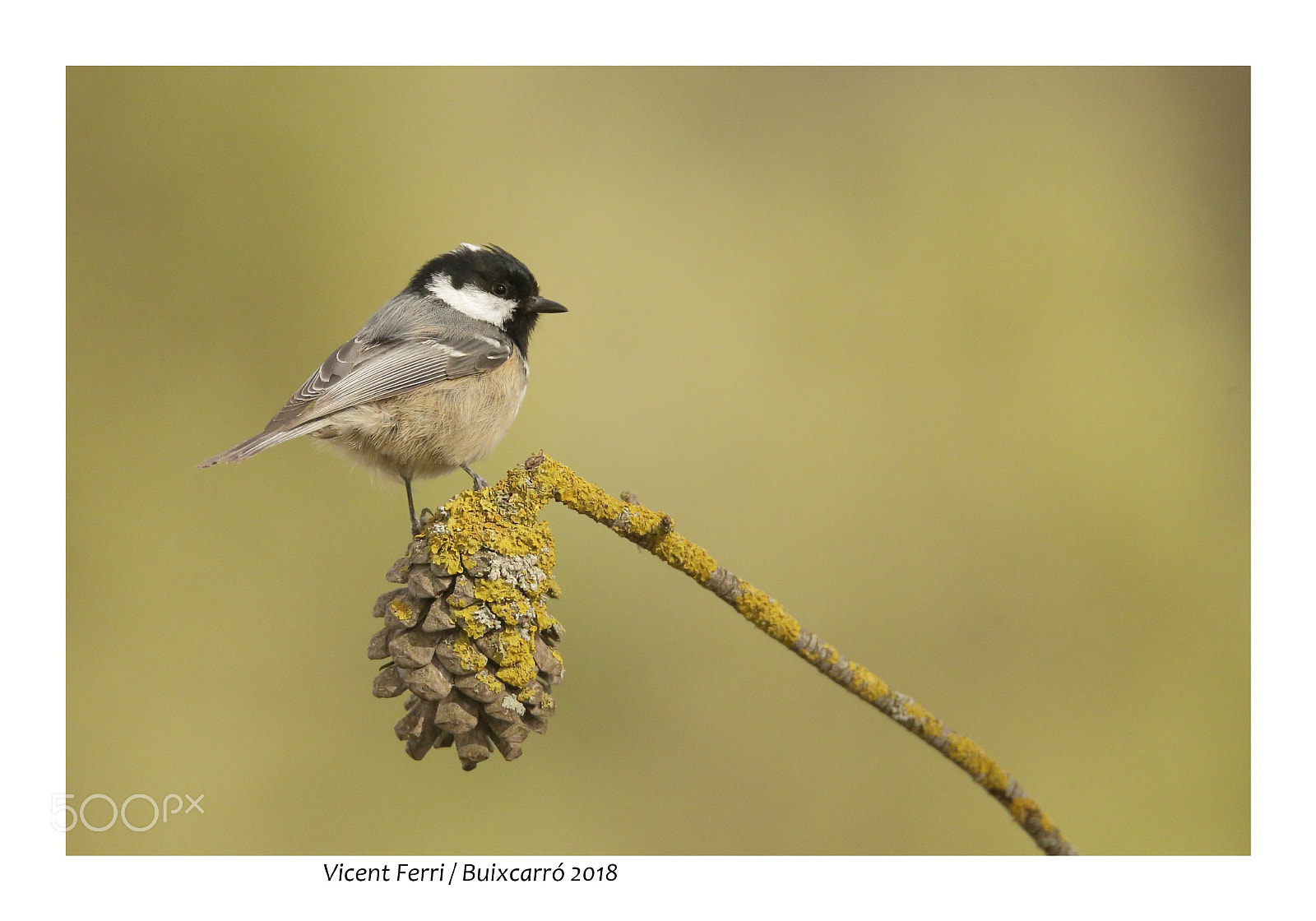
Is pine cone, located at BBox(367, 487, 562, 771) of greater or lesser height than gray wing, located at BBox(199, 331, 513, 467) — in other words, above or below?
below

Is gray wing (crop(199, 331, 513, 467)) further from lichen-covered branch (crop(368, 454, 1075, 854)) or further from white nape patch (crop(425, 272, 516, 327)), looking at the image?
lichen-covered branch (crop(368, 454, 1075, 854))

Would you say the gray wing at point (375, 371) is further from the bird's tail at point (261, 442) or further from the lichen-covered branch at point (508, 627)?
the lichen-covered branch at point (508, 627)

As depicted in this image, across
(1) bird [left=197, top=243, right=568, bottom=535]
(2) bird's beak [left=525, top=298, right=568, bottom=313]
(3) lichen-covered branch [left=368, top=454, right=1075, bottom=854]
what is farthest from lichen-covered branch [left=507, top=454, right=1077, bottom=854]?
(2) bird's beak [left=525, top=298, right=568, bottom=313]

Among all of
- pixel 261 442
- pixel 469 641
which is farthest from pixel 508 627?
pixel 261 442

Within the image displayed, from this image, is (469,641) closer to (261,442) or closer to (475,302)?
(261,442)

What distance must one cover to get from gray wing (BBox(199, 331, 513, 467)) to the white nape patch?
12 centimetres

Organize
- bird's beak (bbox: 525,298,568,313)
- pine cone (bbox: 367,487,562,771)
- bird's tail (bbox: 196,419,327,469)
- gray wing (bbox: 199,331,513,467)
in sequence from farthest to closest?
bird's beak (bbox: 525,298,568,313) < gray wing (bbox: 199,331,513,467) < bird's tail (bbox: 196,419,327,469) < pine cone (bbox: 367,487,562,771)

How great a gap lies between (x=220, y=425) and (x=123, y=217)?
0.87 meters

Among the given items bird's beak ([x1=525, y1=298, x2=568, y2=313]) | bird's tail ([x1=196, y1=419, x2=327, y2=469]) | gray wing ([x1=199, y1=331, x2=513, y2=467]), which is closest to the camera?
bird's tail ([x1=196, y1=419, x2=327, y2=469])

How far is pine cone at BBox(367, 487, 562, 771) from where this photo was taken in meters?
1.33

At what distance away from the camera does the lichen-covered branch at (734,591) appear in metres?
1.42

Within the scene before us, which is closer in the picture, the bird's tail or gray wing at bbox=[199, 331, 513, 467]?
the bird's tail

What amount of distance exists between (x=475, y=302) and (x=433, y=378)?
0.38 meters

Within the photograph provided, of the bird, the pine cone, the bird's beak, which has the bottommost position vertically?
the pine cone
